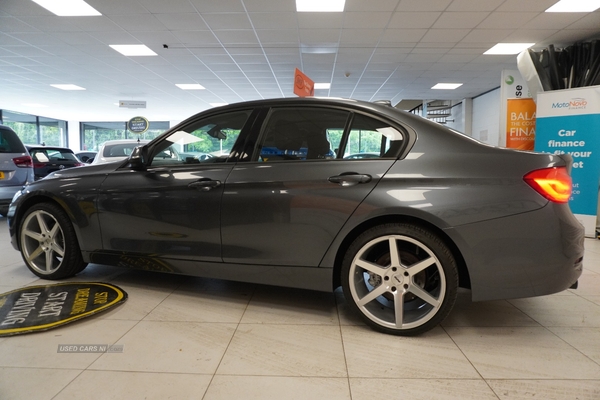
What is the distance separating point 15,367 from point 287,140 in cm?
180

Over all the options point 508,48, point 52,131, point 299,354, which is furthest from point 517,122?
point 52,131

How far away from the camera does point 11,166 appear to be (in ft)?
17.5

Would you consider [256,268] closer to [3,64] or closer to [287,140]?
[287,140]

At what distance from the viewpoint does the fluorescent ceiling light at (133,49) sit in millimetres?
7531

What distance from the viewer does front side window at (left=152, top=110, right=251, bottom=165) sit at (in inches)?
91.7

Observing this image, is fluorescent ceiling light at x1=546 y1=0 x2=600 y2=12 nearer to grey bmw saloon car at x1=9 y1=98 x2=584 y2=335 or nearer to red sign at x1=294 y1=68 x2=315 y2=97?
red sign at x1=294 y1=68 x2=315 y2=97

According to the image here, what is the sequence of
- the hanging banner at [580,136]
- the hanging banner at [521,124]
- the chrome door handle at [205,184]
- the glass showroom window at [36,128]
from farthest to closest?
the glass showroom window at [36,128] → the hanging banner at [521,124] → the hanging banner at [580,136] → the chrome door handle at [205,184]

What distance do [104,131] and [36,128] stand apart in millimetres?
4095

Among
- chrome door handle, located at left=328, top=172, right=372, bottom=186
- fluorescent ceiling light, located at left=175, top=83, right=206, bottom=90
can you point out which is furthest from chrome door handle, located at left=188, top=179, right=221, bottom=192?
fluorescent ceiling light, located at left=175, top=83, right=206, bottom=90

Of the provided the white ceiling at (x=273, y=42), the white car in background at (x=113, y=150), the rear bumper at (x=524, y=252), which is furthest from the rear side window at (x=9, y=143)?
the rear bumper at (x=524, y=252)

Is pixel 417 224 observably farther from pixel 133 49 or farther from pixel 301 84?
pixel 133 49

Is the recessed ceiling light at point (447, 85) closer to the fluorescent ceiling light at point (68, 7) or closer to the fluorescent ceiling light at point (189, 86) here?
the fluorescent ceiling light at point (189, 86)

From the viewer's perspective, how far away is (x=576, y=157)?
5.13m

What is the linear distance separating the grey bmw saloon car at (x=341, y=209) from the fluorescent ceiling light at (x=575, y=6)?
17.4 feet
